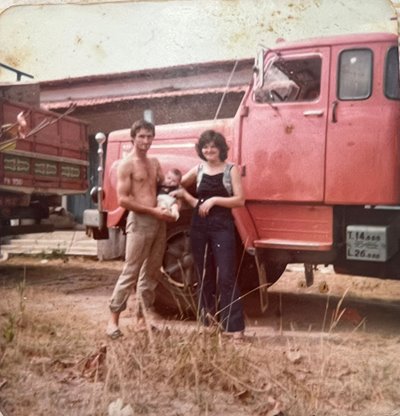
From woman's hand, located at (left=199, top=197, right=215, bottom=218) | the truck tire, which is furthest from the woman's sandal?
woman's hand, located at (left=199, top=197, right=215, bottom=218)

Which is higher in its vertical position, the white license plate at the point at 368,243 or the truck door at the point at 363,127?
the truck door at the point at 363,127

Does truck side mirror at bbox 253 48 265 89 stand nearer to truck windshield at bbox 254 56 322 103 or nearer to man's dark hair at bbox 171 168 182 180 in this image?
truck windshield at bbox 254 56 322 103

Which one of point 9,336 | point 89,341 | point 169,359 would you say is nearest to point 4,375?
point 9,336

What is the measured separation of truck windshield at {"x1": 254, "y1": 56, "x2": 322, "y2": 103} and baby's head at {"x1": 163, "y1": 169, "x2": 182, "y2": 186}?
1.96 feet

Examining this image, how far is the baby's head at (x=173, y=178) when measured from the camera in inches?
95.2

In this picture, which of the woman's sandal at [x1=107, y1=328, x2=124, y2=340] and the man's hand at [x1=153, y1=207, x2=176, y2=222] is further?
the man's hand at [x1=153, y1=207, x2=176, y2=222]

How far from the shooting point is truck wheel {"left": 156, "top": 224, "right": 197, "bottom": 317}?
2797mm

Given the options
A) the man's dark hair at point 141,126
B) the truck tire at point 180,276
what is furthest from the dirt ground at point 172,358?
the man's dark hair at point 141,126

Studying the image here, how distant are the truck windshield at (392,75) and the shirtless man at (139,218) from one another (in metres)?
1.21

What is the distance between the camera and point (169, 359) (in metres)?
2.12

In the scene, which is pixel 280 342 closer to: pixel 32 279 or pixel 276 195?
pixel 276 195

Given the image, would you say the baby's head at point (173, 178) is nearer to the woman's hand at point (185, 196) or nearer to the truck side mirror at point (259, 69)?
the woman's hand at point (185, 196)

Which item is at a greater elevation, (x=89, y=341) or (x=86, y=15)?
(x=86, y=15)

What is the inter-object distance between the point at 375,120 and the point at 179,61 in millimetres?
1038
